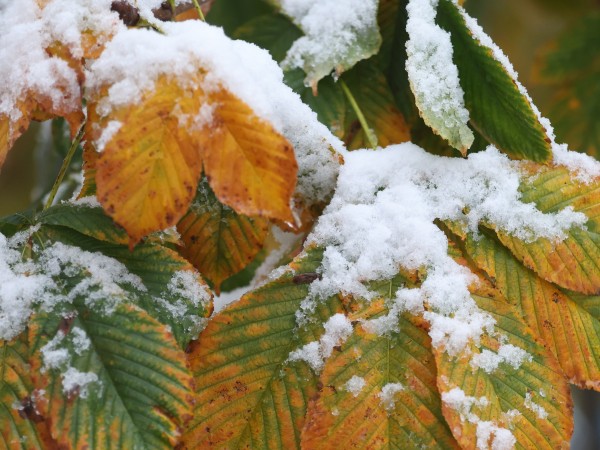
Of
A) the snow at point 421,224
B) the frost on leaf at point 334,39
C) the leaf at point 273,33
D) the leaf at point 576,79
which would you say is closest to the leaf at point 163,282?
the snow at point 421,224

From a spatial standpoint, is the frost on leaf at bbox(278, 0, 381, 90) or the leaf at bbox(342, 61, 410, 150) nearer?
the frost on leaf at bbox(278, 0, 381, 90)

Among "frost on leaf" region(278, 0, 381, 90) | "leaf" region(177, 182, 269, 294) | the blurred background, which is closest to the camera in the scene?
"leaf" region(177, 182, 269, 294)

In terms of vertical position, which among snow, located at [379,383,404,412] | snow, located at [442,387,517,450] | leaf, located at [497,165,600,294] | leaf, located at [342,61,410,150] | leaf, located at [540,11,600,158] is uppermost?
leaf, located at [540,11,600,158]

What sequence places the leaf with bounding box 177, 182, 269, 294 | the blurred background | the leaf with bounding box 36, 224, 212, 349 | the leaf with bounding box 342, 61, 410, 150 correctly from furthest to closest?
the blurred background < the leaf with bounding box 342, 61, 410, 150 < the leaf with bounding box 177, 182, 269, 294 < the leaf with bounding box 36, 224, 212, 349

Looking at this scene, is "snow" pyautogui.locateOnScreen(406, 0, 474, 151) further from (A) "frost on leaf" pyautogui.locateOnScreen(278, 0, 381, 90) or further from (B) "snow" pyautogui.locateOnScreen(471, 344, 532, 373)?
(B) "snow" pyautogui.locateOnScreen(471, 344, 532, 373)

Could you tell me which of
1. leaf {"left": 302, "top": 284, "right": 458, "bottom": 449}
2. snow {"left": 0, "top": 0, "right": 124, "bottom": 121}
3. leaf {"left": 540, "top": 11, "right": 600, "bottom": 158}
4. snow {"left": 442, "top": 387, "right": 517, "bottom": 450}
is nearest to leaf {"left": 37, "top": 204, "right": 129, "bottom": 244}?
snow {"left": 0, "top": 0, "right": 124, "bottom": 121}

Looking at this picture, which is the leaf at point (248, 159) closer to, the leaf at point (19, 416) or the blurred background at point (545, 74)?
the leaf at point (19, 416)

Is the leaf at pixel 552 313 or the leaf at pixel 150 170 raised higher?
the leaf at pixel 150 170
